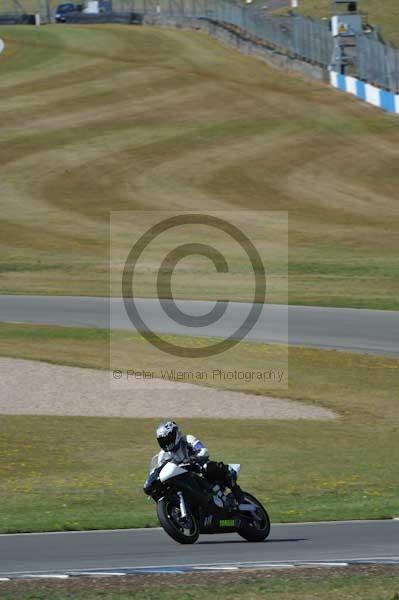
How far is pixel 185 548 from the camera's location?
13938 mm

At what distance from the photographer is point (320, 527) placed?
15352 millimetres

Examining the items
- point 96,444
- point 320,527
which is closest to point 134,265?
point 96,444

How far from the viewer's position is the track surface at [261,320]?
30578 millimetres

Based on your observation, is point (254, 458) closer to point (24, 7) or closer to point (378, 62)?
point (378, 62)

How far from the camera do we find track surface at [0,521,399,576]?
519 inches

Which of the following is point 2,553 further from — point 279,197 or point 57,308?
point 279,197

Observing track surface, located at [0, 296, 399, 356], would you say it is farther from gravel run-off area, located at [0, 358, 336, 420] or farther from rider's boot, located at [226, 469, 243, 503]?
rider's boot, located at [226, 469, 243, 503]

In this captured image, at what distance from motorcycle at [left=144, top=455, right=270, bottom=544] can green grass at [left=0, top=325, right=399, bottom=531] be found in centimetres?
165

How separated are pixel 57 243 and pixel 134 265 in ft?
16.1

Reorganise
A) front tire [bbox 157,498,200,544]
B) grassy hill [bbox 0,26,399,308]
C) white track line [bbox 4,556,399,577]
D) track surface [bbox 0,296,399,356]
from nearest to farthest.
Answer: white track line [bbox 4,556,399,577] → front tire [bbox 157,498,200,544] → track surface [bbox 0,296,399,356] → grassy hill [bbox 0,26,399,308]

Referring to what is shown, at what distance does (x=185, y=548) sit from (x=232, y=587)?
6.90 ft

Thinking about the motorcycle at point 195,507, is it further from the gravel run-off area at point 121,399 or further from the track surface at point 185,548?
the gravel run-off area at point 121,399

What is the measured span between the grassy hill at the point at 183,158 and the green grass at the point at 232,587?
23.8 metres

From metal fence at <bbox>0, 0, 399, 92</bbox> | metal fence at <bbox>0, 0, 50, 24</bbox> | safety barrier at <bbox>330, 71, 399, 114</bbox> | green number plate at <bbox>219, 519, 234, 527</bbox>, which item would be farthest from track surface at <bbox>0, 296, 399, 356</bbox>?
metal fence at <bbox>0, 0, 50, 24</bbox>
